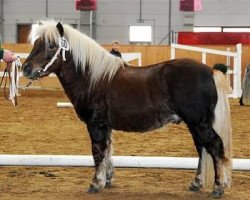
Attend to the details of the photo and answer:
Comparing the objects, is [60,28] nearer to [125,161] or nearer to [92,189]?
[125,161]

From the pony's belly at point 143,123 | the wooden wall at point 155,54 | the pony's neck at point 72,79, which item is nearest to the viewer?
the pony's belly at point 143,123

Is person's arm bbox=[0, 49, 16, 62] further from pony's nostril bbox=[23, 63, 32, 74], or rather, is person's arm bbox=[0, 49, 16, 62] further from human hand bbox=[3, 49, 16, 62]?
pony's nostril bbox=[23, 63, 32, 74]

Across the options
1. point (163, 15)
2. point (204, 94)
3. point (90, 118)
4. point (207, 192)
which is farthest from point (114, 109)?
point (163, 15)

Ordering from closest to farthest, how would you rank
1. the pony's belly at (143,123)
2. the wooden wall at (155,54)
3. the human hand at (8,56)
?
the pony's belly at (143,123), the human hand at (8,56), the wooden wall at (155,54)

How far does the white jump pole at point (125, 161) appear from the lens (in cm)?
629

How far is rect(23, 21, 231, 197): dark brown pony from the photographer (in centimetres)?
579

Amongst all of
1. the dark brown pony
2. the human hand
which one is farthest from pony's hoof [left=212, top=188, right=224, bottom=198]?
the human hand

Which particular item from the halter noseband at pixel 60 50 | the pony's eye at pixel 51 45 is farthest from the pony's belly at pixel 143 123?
the pony's eye at pixel 51 45

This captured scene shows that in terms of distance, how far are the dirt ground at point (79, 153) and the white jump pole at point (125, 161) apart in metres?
0.25

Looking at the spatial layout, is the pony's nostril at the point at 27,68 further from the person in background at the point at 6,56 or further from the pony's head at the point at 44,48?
the person in background at the point at 6,56

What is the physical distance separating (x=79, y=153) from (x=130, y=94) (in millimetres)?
2787

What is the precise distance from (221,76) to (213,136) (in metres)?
0.63

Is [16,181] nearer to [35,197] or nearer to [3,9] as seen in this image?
[35,197]

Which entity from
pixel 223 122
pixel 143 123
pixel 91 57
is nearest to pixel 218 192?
pixel 223 122
